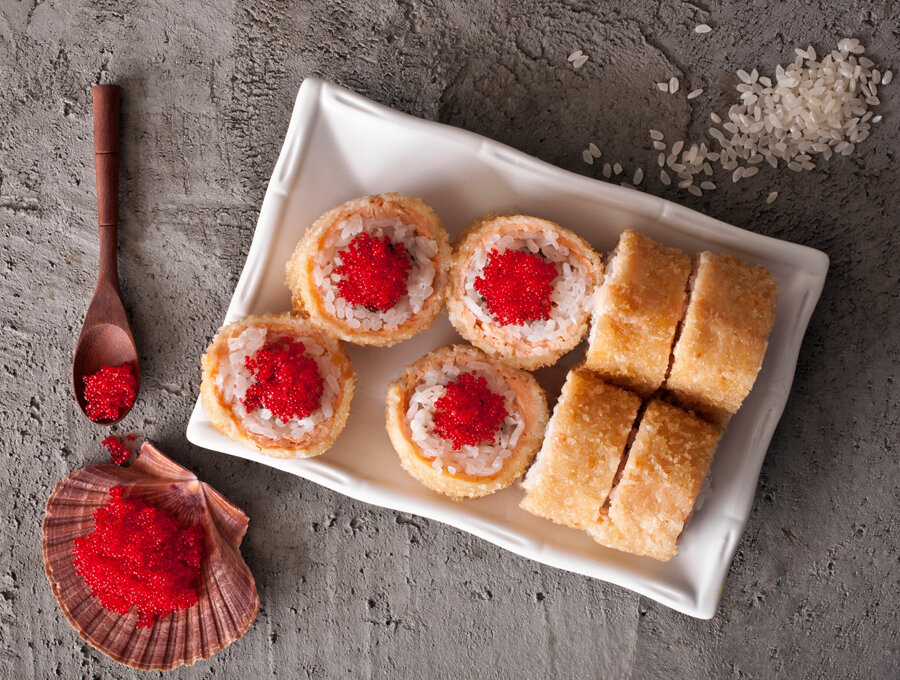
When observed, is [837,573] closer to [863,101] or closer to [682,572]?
[682,572]

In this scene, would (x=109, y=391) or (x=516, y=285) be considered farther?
(x=109, y=391)

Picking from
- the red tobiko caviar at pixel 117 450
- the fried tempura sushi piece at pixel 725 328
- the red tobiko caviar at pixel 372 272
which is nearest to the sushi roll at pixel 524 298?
the red tobiko caviar at pixel 372 272

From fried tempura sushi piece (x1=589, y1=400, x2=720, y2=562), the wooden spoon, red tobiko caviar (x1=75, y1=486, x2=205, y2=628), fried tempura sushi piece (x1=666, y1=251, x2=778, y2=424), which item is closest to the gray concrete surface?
the wooden spoon

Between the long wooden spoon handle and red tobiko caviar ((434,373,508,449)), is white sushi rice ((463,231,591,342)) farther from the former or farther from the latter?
the long wooden spoon handle

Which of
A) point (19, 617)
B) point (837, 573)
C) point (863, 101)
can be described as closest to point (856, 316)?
point (863, 101)

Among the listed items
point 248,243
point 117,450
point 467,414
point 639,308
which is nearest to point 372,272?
point 467,414

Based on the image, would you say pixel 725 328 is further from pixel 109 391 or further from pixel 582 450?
pixel 109 391
